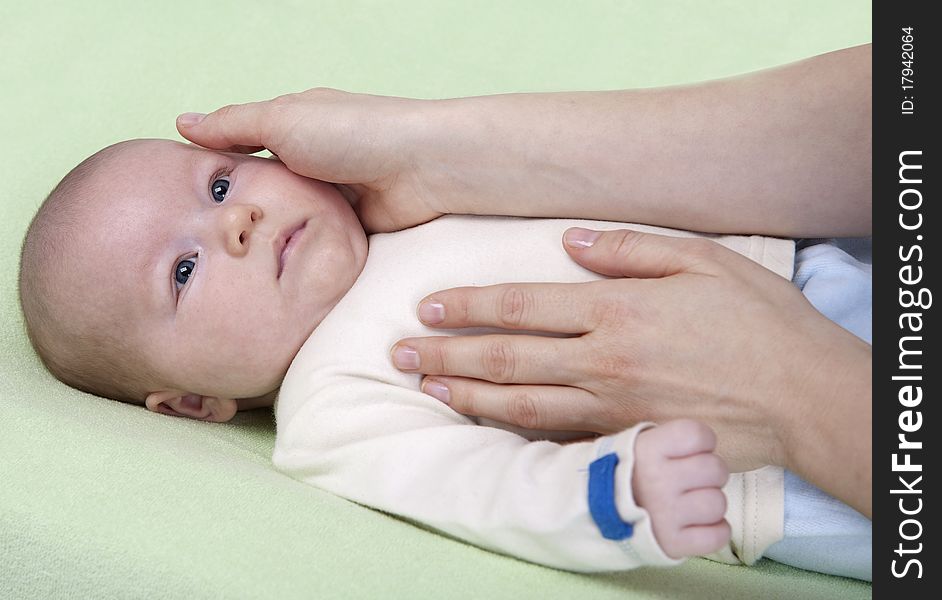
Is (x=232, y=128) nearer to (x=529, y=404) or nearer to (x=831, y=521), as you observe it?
(x=529, y=404)

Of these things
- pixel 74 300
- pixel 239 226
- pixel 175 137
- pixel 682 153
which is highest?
pixel 175 137

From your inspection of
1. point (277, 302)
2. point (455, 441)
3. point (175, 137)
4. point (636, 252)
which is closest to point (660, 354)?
point (636, 252)

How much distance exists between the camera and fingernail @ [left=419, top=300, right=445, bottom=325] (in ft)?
4.15

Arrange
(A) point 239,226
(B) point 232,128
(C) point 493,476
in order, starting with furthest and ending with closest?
1. (B) point 232,128
2. (A) point 239,226
3. (C) point 493,476

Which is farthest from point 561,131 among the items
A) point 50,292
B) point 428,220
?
point 50,292

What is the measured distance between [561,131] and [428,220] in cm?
25

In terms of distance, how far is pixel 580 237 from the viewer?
1.28 meters

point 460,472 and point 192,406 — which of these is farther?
point 192,406

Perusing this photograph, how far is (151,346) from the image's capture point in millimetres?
1346

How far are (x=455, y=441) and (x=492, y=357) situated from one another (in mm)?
127

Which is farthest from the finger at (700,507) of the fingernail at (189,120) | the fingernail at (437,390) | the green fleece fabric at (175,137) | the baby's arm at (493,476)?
the fingernail at (189,120)

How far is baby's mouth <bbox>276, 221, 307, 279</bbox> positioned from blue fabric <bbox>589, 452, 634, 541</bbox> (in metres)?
0.59

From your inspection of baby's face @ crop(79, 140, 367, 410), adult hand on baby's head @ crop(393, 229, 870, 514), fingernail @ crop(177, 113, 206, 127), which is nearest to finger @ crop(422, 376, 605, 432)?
adult hand on baby's head @ crop(393, 229, 870, 514)
